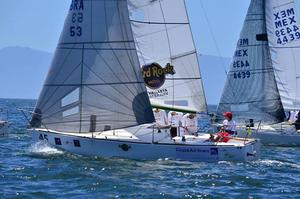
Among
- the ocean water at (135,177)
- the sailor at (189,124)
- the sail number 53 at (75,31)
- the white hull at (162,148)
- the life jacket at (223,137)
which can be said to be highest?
the sail number 53 at (75,31)

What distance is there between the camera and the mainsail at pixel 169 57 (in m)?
27.5

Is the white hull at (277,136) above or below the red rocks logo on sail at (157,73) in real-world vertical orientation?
below

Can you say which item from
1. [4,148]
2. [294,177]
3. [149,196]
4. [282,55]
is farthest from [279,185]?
[282,55]

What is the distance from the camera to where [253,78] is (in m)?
39.1

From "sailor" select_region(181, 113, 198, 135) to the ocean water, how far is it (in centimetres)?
255

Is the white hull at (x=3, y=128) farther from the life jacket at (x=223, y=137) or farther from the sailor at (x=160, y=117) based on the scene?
the life jacket at (x=223, y=137)

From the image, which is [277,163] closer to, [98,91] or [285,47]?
[98,91]

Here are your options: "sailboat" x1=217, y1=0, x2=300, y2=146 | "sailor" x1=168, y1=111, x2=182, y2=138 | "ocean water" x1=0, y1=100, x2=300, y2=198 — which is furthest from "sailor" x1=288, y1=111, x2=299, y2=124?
"sailor" x1=168, y1=111, x2=182, y2=138

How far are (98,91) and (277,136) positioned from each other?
13.8m

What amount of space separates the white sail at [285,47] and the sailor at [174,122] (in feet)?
41.0

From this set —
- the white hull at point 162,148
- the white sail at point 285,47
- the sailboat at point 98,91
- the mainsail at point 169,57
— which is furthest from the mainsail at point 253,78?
the white hull at point 162,148

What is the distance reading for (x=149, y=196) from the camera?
17.6 metres

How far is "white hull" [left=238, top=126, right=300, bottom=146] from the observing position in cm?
3550

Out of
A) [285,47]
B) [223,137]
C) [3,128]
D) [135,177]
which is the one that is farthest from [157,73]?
[285,47]
